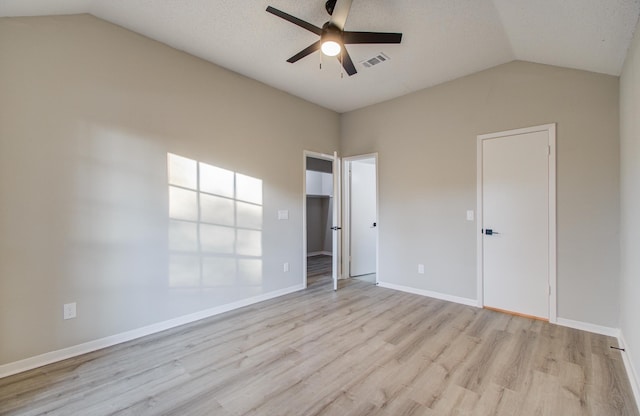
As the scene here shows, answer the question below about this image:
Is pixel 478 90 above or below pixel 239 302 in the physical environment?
above

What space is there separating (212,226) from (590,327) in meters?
4.22

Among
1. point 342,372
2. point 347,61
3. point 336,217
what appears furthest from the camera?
point 336,217

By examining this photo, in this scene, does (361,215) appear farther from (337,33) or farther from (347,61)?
(337,33)

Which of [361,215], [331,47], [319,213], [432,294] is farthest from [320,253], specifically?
[331,47]

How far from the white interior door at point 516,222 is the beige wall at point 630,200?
1.96ft

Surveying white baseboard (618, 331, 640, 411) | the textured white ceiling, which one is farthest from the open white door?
white baseboard (618, 331, 640, 411)

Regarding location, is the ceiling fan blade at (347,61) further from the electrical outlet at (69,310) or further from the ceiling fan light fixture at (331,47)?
the electrical outlet at (69,310)

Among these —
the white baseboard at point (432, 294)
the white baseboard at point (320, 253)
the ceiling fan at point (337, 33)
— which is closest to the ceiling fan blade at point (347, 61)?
the ceiling fan at point (337, 33)

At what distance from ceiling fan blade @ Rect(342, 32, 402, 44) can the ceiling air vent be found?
0.97 metres

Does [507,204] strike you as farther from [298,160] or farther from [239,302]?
[239,302]

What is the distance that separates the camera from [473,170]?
3.57 meters

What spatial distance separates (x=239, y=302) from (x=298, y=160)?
2241 millimetres

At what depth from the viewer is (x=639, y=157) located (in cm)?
192

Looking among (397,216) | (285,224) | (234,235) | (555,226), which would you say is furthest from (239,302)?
(555,226)
